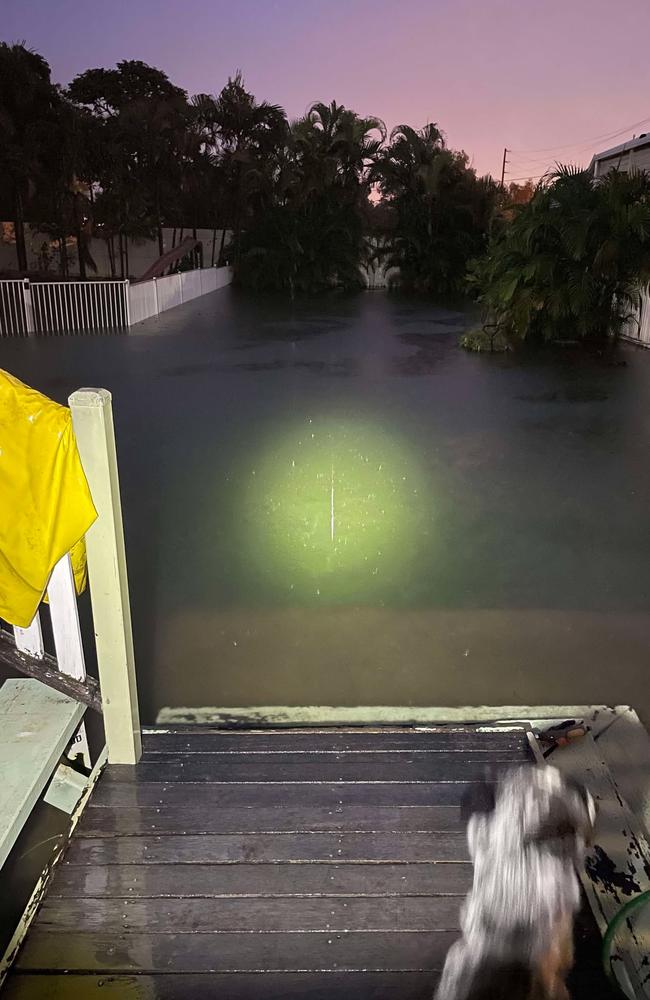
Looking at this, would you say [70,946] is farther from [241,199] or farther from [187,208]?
[187,208]

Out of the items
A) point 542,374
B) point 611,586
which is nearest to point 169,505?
point 611,586

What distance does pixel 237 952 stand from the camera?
5.16 ft

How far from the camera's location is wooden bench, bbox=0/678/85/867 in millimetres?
1887

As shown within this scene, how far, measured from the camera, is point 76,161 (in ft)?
68.3

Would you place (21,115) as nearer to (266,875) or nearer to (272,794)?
(272,794)

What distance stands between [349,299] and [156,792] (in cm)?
2277

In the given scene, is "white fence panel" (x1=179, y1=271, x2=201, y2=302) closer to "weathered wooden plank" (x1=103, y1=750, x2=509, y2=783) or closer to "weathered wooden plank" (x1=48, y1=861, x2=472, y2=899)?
"weathered wooden plank" (x1=103, y1=750, x2=509, y2=783)

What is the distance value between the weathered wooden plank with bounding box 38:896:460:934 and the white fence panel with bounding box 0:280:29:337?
44.2ft

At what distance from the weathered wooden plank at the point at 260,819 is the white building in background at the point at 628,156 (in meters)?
13.9

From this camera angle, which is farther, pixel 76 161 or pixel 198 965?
pixel 76 161

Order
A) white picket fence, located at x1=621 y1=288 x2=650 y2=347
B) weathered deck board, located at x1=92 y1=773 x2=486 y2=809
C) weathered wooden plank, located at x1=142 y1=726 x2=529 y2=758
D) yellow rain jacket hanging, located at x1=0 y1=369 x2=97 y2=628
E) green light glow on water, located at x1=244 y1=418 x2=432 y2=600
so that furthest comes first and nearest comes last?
white picket fence, located at x1=621 y1=288 x2=650 y2=347
green light glow on water, located at x1=244 y1=418 x2=432 y2=600
weathered wooden plank, located at x1=142 y1=726 x2=529 y2=758
weathered deck board, located at x1=92 y1=773 x2=486 y2=809
yellow rain jacket hanging, located at x1=0 y1=369 x2=97 y2=628

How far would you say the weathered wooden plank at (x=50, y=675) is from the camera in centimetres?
210

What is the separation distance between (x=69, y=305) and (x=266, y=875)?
1441 centimetres

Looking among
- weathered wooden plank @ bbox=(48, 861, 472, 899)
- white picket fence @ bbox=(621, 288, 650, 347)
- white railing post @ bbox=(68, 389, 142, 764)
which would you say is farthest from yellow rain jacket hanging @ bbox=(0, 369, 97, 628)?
white picket fence @ bbox=(621, 288, 650, 347)
